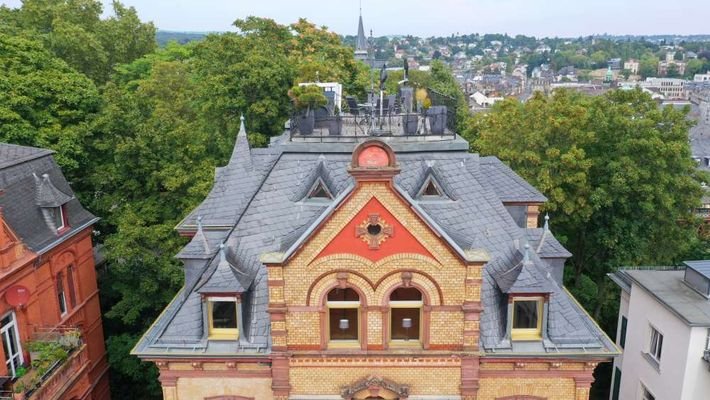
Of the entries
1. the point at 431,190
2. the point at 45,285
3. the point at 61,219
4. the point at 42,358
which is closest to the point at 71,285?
the point at 45,285

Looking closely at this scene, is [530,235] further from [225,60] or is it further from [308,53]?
[308,53]

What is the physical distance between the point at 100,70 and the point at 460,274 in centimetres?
5260

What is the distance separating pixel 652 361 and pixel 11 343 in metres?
28.9

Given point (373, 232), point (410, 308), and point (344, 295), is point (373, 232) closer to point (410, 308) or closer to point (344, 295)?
point (344, 295)

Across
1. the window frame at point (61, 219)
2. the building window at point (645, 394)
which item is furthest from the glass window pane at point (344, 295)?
the building window at point (645, 394)

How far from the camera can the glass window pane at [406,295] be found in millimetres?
16641

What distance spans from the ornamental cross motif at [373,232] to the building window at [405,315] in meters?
1.80

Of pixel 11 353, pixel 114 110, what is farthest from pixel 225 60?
Result: pixel 11 353

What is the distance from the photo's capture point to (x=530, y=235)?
20.5 meters

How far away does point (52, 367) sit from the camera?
23.8 m

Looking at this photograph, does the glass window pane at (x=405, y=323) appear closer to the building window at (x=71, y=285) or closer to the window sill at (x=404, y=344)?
the window sill at (x=404, y=344)

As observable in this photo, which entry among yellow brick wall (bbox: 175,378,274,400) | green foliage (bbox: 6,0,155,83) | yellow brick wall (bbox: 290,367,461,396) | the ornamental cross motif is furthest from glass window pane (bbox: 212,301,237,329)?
green foliage (bbox: 6,0,155,83)

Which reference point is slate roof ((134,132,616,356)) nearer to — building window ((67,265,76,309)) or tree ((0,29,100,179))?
building window ((67,265,76,309))

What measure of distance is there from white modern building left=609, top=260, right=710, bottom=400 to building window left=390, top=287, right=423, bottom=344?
42.4ft
